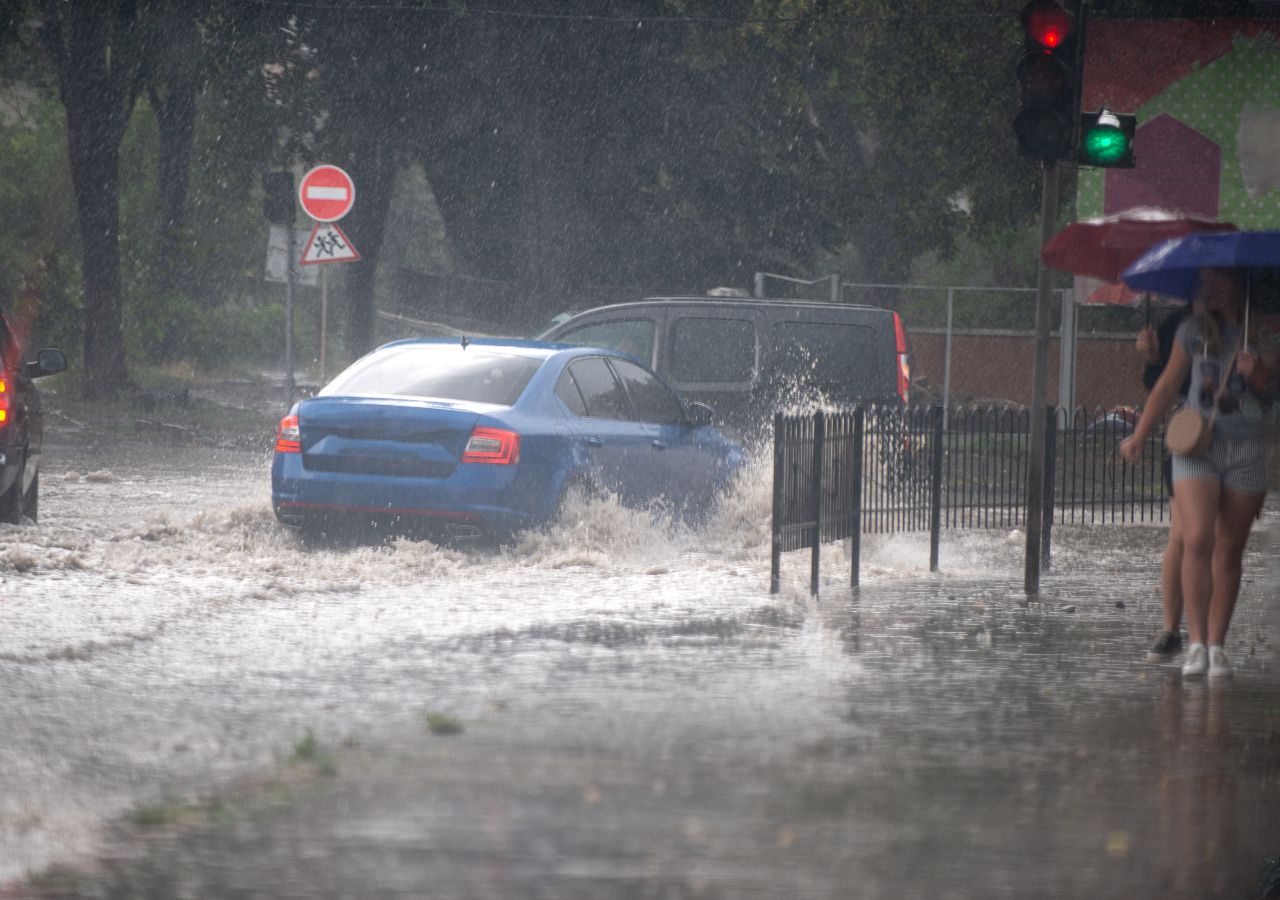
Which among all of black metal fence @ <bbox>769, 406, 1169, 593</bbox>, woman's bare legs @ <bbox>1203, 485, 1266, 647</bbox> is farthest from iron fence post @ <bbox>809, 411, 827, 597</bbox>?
woman's bare legs @ <bbox>1203, 485, 1266, 647</bbox>

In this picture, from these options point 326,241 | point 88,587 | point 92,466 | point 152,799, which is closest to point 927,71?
point 326,241

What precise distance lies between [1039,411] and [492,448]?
3.23 metres

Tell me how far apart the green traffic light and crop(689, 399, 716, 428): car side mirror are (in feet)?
11.6

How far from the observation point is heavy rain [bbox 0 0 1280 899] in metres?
5.77

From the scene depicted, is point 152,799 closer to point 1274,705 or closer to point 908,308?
point 1274,705

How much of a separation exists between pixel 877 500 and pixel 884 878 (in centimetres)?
782

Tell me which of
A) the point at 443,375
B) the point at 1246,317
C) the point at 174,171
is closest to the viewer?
the point at 1246,317

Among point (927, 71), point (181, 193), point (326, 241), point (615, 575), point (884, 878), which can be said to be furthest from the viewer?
point (181, 193)

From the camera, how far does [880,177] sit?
33.8 meters

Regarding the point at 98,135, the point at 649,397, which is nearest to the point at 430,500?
the point at 649,397

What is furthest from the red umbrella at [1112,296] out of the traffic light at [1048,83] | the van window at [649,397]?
the traffic light at [1048,83]

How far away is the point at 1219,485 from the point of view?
9.07m

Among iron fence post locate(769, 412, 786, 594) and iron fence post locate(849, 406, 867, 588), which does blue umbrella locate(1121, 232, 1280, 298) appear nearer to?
iron fence post locate(769, 412, 786, 594)

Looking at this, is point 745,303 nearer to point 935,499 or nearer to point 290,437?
point 935,499
